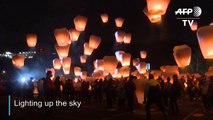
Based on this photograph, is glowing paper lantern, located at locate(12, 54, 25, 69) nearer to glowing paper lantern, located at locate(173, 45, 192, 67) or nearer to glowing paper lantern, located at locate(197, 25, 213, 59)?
glowing paper lantern, located at locate(173, 45, 192, 67)

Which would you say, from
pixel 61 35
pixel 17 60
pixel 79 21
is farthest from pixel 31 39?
pixel 61 35

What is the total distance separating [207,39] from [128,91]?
4.27 metres

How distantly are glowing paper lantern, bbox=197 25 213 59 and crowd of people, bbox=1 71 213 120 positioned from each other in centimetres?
205

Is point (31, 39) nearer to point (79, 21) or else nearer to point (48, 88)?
point (79, 21)

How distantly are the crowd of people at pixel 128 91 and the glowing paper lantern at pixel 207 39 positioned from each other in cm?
205

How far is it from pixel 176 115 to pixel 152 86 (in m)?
2.41

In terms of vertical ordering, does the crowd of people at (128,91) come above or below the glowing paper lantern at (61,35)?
below

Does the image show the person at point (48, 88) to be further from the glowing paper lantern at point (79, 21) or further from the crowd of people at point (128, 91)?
the glowing paper lantern at point (79, 21)

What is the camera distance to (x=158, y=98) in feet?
34.3

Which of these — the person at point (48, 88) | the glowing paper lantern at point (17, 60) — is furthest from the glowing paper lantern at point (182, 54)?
the glowing paper lantern at point (17, 60)

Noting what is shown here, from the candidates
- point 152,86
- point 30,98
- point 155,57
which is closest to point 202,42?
point 152,86

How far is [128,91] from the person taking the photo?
13.2m

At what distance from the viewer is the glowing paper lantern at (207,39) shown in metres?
10.5

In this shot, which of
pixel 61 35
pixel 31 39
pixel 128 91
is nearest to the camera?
pixel 128 91
